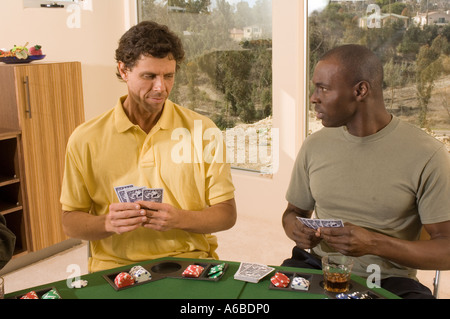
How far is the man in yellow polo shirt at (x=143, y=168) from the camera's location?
1.99 metres

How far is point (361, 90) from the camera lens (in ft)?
6.48

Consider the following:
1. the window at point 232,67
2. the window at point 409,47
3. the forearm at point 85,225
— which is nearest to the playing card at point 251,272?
the forearm at point 85,225

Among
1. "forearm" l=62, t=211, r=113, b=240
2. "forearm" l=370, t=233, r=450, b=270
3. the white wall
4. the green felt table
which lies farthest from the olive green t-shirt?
the white wall

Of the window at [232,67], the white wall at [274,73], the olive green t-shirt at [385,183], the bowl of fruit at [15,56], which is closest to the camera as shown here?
the olive green t-shirt at [385,183]

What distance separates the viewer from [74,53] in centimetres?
457

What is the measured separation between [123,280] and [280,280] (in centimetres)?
48

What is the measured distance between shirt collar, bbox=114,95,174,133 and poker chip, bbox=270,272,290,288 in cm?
80

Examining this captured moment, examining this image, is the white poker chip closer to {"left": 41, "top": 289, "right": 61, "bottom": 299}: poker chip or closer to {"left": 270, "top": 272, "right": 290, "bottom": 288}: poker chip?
{"left": 41, "top": 289, "right": 61, "bottom": 299}: poker chip

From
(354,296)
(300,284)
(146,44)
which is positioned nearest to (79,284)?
(300,284)

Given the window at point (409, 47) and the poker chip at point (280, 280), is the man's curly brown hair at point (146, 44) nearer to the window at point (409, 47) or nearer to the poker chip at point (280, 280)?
the poker chip at point (280, 280)

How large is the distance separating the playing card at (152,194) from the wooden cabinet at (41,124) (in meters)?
1.90

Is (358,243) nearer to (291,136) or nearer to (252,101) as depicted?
(291,136)

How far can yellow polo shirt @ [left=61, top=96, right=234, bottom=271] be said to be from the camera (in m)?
2.00

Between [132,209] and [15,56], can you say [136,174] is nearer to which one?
[132,209]
